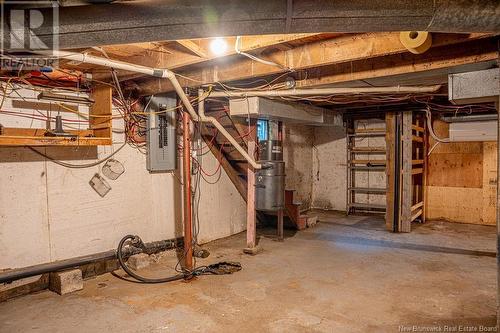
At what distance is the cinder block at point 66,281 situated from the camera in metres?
2.77

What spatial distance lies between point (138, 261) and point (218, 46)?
2.21 m

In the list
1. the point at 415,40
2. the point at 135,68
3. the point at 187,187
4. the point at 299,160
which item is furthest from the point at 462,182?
the point at 135,68

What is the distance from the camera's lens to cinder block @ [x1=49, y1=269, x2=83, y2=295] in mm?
2768

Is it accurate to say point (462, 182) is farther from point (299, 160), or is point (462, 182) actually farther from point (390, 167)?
point (299, 160)

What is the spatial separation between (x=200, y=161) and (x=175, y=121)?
Answer: 679mm

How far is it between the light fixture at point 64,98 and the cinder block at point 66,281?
1.46 meters

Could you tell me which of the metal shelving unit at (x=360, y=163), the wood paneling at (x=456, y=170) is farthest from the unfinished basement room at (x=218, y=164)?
the metal shelving unit at (x=360, y=163)

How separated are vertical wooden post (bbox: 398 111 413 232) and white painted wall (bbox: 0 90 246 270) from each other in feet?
9.15

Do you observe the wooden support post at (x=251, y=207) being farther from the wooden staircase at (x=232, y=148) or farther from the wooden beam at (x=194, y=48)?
the wooden beam at (x=194, y=48)

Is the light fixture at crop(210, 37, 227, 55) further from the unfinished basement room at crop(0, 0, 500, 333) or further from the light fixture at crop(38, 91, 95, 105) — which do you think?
the light fixture at crop(38, 91, 95, 105)

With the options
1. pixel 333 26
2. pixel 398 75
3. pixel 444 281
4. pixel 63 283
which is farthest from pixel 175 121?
pixel 444 281

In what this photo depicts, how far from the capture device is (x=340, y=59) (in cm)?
243

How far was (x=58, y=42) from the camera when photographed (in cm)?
128

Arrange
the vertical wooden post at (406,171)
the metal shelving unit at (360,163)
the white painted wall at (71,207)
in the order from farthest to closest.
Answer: the metal shelving unit at (360,163)
the vertical wooden post at (406,171)
the white painted wall at (71,207)
